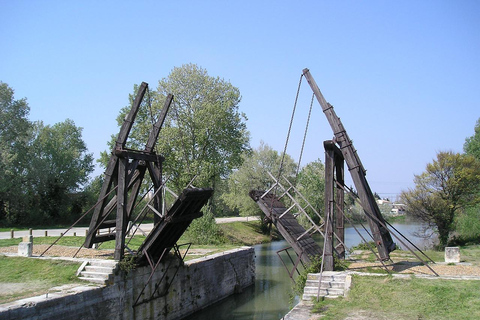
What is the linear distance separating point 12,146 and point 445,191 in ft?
117

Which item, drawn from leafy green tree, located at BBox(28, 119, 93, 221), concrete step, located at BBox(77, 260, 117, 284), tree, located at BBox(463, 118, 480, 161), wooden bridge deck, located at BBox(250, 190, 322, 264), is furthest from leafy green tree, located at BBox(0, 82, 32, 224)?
tree, located at BBox(463, 118, 480, 161)

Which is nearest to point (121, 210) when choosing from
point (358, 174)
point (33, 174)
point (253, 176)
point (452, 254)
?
point (358, 174)

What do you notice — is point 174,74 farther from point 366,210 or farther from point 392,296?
point 392,296

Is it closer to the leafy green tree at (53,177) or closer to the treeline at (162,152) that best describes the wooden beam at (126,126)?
the treeline at (162,152)

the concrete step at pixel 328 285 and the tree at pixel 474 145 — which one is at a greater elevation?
the tree at pixel 474 145

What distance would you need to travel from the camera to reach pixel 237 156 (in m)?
36.5

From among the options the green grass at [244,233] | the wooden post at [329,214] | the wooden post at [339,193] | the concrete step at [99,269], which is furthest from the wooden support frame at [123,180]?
the green grass at [244,233]

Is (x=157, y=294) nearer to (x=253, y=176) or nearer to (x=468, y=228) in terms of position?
(x=468, y=228)

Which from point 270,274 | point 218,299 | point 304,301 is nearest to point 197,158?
point 270,274

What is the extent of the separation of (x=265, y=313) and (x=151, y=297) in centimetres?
574

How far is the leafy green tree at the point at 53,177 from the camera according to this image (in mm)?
40875

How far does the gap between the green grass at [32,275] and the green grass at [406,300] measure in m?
8.06

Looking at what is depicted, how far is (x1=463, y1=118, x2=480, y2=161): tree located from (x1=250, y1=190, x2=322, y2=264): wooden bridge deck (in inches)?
1421

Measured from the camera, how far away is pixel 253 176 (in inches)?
2039
